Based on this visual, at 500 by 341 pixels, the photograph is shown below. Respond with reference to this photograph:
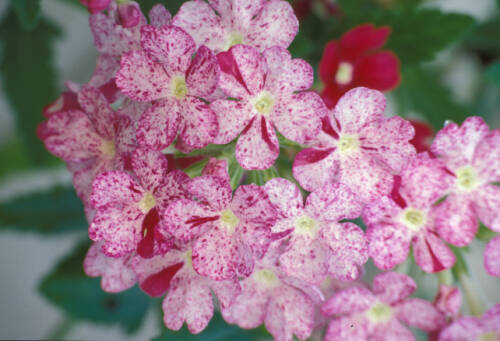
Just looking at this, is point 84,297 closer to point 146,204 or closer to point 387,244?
point 146,204

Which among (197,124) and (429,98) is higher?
(429,98)

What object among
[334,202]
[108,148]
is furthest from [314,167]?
[108,148]

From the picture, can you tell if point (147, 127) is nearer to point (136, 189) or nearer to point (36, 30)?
point (136, 189)

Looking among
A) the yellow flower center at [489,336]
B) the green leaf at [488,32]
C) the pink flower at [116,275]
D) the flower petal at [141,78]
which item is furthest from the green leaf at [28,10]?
the green leaf at [488,32]

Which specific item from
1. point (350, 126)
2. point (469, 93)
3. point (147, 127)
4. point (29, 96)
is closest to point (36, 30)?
point (29, 96)

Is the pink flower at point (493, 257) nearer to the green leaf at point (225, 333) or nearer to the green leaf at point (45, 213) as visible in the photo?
the green leaf at point (225, 333)

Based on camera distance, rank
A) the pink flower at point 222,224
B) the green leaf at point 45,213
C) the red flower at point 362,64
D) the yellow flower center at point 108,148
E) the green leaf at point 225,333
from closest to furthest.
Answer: the pink flower at point 222,224 → the yellow flower center at point 108,148 → the red flower at point 362,64 → the green leaf at point 225,333 → the green leaf at point 45,213
